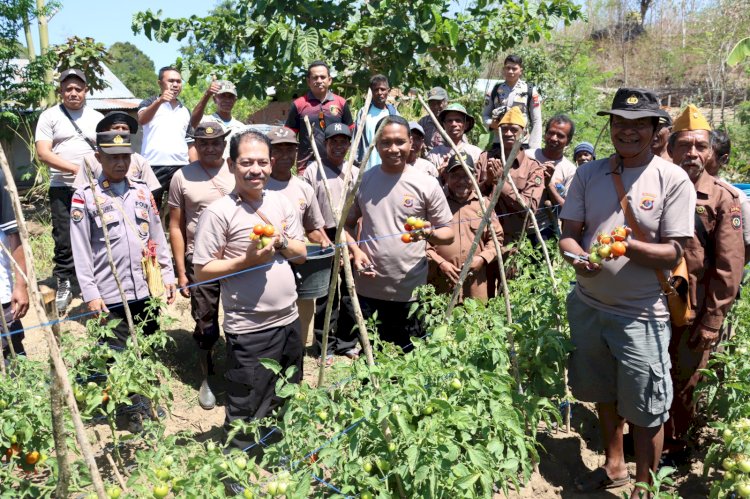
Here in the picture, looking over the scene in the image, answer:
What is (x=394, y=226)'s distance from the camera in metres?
3.95

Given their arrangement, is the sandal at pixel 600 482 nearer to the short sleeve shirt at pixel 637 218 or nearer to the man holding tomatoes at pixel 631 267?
the man holding tomatoes at pixel 631 267

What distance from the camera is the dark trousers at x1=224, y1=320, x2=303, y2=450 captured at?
325cm

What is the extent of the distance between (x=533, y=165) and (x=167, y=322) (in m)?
2.98

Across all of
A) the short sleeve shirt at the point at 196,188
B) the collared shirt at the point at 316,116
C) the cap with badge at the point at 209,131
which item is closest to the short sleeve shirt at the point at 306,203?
the short sleeve shirt at the point at 196,188

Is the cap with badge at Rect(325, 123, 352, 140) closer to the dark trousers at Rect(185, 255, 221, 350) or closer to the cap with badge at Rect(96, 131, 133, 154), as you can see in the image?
the dark trousers at Rect(185, 255, 221, 350)

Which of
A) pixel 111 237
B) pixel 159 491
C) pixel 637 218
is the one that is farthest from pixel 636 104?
pixel 111 237

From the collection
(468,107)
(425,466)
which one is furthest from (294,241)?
(468,107)

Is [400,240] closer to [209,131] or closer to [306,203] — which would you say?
[306,203]

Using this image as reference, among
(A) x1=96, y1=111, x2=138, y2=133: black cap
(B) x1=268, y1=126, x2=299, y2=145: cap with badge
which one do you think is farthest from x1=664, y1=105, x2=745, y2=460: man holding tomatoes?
(A) x1=96, y1=111, x2=138, y2=133: black cap

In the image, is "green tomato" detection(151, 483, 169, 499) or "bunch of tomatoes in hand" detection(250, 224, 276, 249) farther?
"bunch of tomatoes in hand" detection(250, 224, 276, 249)

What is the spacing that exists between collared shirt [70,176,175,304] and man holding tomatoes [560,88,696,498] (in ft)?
7.67

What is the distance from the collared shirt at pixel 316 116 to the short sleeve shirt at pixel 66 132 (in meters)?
1.63

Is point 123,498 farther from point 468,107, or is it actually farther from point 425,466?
point 468,107

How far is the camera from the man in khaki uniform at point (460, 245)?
441cm
